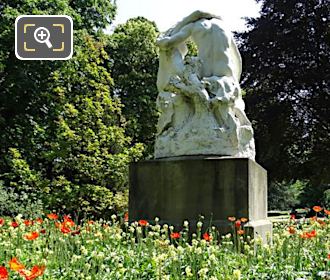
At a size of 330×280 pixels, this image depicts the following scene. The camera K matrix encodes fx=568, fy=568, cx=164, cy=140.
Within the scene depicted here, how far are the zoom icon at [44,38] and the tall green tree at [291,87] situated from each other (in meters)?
16.4

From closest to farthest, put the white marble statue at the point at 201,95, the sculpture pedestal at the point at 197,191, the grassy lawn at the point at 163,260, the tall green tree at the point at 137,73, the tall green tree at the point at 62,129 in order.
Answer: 1. the grassy lawn at the point at 163,260
2. the sculpture pedestal at the point at 197,191
3. the white marble statue at the point at 201,95
4. the tall green tree at the point at 62,129
5. the tall green tree at the point at 137,73

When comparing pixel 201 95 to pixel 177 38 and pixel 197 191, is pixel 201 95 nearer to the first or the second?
pixel 177 38

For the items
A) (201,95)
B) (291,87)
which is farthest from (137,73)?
(201,95)

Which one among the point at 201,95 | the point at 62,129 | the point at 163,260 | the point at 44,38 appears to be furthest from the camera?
the point at 62,129

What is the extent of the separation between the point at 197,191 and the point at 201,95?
125cm

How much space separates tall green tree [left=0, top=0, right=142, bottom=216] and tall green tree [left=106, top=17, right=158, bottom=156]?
2.36 metres

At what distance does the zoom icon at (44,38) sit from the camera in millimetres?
5152

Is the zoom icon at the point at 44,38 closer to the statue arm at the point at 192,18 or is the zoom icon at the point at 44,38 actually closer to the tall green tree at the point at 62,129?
the statue arm at the point at 192,18

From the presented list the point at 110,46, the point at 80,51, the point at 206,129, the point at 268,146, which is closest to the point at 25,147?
the point at 80,51

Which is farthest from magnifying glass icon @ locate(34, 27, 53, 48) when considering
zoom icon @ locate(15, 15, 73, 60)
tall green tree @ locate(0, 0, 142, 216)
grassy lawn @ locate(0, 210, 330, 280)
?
tall green tree @ locate(0, 0, 142, 216)

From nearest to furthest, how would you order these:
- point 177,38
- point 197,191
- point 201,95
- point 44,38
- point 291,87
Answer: point 44,38
point 197,191
point 201,95
point 177,38
point 291,87

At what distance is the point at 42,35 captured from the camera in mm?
5285

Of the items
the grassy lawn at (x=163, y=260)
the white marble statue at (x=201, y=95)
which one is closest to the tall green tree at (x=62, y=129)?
the white marble statue at (x=201, y=95)

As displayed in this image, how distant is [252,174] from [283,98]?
15846 millimetres
